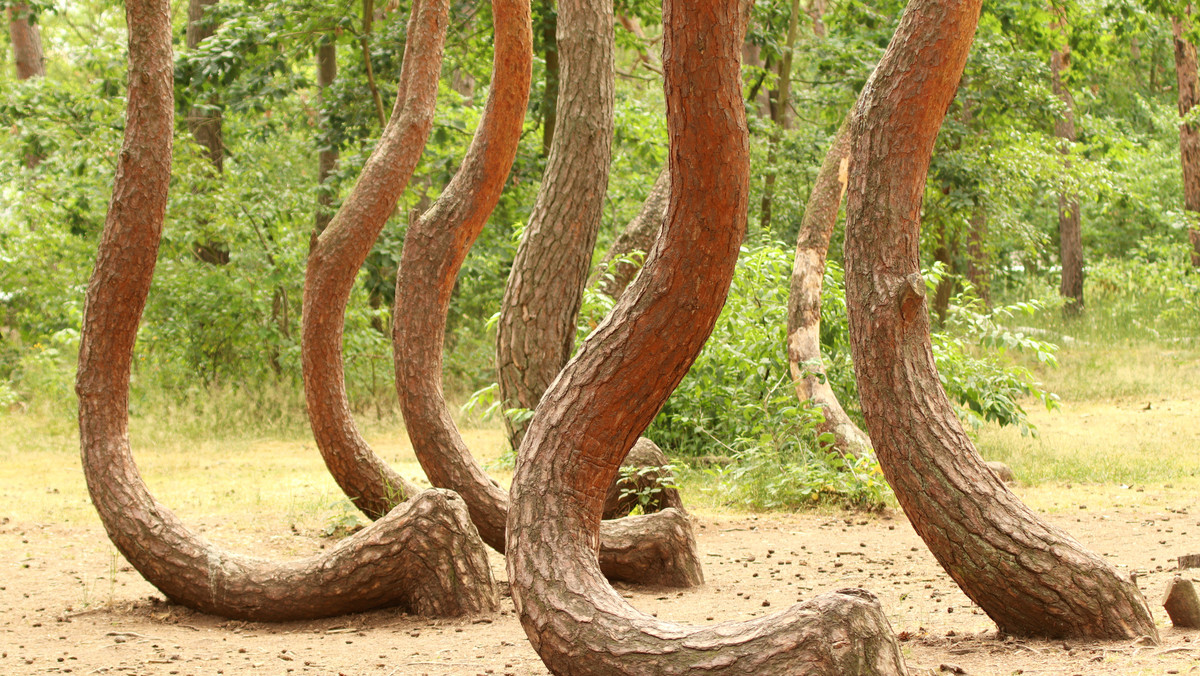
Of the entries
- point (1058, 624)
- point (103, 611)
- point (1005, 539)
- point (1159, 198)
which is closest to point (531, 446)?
point (1005, 539)

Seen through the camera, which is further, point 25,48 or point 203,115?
point 25,48

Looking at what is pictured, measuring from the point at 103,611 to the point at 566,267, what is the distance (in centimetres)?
365

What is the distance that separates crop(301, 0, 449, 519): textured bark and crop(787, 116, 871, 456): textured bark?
3.68 m

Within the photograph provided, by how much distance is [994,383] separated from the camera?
9.48 metres

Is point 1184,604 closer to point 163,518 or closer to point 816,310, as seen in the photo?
point 163,518

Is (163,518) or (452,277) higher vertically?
(452,277)

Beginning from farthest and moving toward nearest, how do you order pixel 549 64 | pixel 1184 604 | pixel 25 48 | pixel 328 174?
1. pixel 25 48
2. pixel 328 174
3. pixel 549 64
4. pixel 1184 604

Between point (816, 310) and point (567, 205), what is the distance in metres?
2.91

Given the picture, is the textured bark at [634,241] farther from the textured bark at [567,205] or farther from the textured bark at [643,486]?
the textured bark at [643,486]

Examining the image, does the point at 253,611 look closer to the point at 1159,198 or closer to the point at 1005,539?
the point at 1005,539

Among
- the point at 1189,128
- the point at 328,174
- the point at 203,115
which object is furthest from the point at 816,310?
Answer: the point at 1189,128

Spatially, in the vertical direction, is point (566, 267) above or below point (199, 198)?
below

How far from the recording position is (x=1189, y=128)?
19.0 meters

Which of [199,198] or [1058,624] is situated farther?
[199,198]
